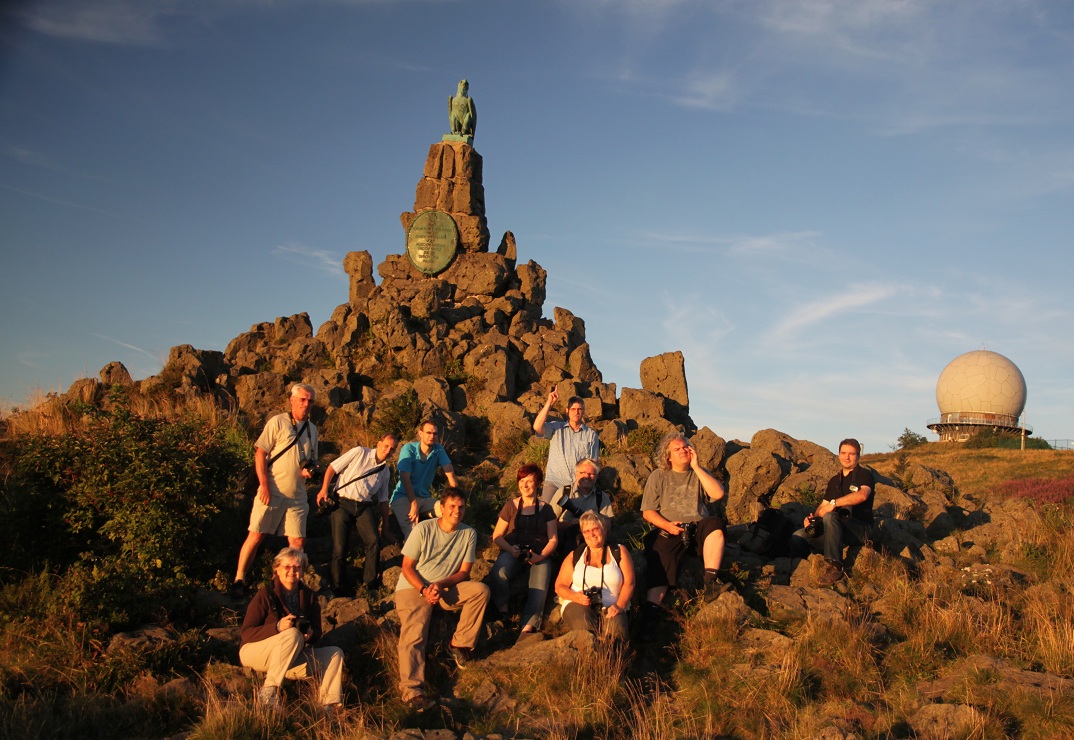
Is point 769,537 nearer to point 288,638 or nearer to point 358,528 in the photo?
point 358,528

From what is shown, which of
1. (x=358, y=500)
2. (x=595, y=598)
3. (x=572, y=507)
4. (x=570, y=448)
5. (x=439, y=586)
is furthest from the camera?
(x=570, y=448)

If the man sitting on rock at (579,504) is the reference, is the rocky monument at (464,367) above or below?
above

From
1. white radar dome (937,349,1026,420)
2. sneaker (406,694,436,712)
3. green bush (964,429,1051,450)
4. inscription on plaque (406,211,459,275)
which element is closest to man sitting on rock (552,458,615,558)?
sneaker (406,694,436,712)

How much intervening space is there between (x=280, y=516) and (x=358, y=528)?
3.29 feet

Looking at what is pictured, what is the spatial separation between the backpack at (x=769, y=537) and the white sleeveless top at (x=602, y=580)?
350 centimetres

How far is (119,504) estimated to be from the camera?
9.79 meters

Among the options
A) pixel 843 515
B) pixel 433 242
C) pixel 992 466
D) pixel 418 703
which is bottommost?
pixel 418 703

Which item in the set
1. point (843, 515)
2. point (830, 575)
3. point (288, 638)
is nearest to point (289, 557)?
point (288, 638)

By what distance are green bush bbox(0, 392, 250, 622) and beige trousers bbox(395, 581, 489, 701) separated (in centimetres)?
284

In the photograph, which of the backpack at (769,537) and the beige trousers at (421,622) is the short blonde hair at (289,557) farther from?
the backpack at (769,537)

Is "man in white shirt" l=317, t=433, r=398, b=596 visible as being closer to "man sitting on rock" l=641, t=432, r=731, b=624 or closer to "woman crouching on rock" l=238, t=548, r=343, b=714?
"woman crouching on rock" l=238, t=548, r=343, b=714

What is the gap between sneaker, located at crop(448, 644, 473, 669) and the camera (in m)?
8.38

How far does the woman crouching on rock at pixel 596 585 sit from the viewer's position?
8.41m

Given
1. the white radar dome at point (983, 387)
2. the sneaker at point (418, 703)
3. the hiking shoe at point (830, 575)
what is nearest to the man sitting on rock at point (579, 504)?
the sneaker at point (418, 703)
